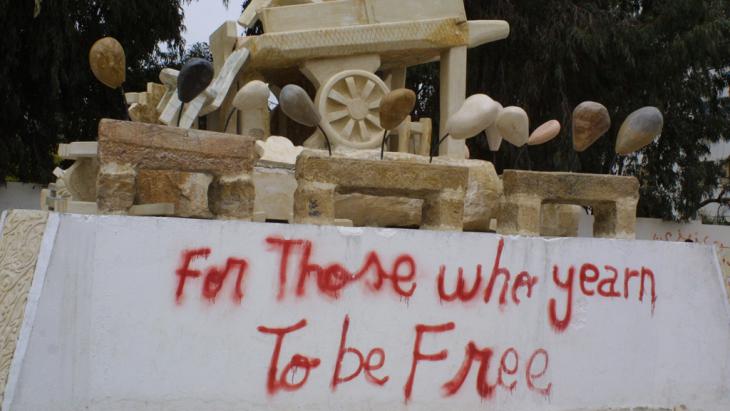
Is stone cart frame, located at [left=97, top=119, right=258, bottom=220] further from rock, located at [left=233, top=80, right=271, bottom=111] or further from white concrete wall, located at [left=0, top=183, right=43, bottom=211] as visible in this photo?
white concrete wall, located at [left=0, top=183, right=43, bottom=211]

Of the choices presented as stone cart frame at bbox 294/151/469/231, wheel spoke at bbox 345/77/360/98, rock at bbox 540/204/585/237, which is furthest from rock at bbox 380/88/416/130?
wheel spoke at bbox 345/77/360/98

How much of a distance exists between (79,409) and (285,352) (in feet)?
3.64

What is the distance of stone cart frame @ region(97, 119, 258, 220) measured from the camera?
4.85 metres

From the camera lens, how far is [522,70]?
630 inches

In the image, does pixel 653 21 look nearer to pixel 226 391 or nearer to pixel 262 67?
Result: pixel 262 67

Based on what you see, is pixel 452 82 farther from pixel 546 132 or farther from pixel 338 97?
pixel 546 132

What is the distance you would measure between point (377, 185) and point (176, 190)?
1760mm

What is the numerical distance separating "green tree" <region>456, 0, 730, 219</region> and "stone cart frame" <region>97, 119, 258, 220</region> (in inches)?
416

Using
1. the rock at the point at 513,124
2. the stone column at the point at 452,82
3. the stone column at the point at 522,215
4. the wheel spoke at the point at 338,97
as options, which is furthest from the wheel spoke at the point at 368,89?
the stone column at the point at 522,215

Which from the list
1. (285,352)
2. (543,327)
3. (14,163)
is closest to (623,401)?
(543,327)

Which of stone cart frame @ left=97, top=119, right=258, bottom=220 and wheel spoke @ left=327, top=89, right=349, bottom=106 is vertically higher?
wheel spoke @ left=327, top=89, right=349, bottom=106

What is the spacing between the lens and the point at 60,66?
1430cm

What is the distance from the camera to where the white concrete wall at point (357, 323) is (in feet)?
14.5

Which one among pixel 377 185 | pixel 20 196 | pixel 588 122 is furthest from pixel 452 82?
pixel 20 196
